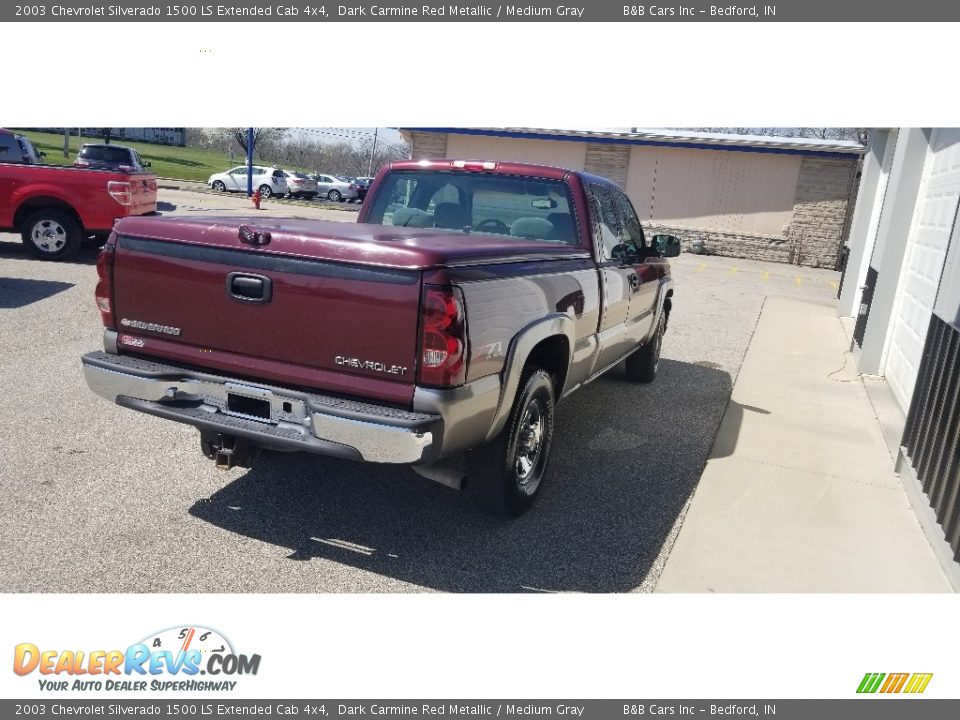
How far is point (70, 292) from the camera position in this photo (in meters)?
9.83

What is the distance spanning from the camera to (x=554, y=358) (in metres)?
4.74

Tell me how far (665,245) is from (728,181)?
21007 mm

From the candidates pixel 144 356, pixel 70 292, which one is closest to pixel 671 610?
pixel 144 356

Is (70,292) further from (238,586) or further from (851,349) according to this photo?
(851,349)

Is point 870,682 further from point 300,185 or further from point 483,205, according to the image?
point 300,185

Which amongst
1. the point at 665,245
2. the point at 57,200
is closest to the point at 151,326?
the point at 665,245

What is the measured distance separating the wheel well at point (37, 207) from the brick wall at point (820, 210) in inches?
846

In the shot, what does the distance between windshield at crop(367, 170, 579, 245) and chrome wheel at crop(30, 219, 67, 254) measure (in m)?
8.40

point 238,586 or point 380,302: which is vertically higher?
point 380,302

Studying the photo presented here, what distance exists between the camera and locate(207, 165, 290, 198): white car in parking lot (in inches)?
1406

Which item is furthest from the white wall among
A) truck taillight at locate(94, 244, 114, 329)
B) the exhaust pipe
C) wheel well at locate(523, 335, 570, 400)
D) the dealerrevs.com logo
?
the dealerrevs.com logo

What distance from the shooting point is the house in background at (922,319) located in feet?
15.3

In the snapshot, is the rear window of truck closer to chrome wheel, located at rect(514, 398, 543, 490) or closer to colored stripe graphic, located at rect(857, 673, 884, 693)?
chrome wheel, located at rect(514, 398, 543, 490)

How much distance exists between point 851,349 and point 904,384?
3.48 meters
